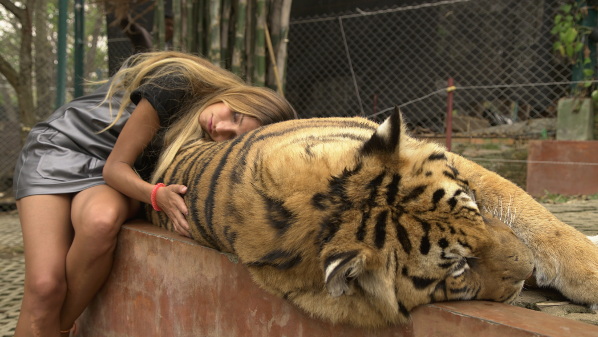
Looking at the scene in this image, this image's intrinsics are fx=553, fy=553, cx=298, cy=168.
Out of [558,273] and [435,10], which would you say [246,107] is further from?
[435,10]

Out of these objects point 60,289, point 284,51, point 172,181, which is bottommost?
point 60,289

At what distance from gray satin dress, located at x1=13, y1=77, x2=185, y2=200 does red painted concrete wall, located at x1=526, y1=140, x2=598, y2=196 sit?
5.24 m

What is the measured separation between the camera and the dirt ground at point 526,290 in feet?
6.86

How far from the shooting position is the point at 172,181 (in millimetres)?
2861

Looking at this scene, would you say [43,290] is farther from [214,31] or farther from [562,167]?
[562,167]

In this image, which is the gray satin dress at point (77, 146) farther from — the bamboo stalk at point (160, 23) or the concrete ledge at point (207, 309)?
the bamboo stalk at point (160, 23)

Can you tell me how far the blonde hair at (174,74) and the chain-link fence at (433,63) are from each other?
4605mm

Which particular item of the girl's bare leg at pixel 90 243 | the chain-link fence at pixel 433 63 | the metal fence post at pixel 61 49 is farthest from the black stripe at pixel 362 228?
the chain-link fence at pixel 433 63

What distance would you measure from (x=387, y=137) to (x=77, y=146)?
2.19m

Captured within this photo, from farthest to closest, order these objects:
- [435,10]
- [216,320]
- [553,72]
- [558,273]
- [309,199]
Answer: [435,10] → [553,72] → [216,320] → [558,273] → [309,199]

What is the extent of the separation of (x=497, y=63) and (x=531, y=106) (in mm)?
835

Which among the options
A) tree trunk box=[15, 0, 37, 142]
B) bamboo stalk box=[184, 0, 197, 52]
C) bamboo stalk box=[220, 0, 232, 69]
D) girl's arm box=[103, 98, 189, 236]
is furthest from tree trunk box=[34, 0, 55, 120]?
girl's arm box=[103, 98, 189, 236]

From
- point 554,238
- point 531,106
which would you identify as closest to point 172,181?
point 554,238

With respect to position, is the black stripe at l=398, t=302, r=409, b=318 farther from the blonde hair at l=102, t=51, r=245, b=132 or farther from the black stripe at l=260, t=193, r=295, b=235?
the blonde hair at l=102, t=51, r=245, b=132
